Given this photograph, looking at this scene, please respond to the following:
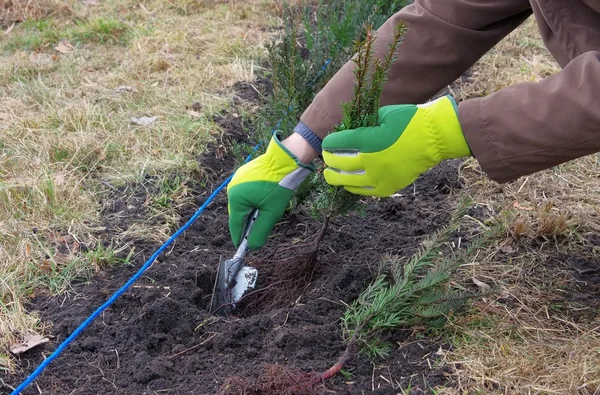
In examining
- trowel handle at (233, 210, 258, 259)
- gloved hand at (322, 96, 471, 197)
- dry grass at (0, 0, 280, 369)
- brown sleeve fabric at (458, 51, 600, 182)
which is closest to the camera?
brown sleeve fabric at (458, 51, 600, 182)

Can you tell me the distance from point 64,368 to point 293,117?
1.40 m

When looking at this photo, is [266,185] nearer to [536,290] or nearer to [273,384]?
[273,384]

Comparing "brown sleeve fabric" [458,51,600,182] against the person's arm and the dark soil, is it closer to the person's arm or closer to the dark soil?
the person's arm

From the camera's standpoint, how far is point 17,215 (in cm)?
299

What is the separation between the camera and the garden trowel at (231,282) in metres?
2.53

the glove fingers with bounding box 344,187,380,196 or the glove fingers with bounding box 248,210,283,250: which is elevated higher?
the glove fingers with bounding box 344,187,380,196

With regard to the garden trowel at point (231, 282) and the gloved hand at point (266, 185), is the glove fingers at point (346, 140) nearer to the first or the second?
the gloved hand at point (266, 185)

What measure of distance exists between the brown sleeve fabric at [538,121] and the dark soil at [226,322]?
2.18ft

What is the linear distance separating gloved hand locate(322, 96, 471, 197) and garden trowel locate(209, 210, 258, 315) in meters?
0.61

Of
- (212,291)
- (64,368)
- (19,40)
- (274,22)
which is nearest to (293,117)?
(212,291)

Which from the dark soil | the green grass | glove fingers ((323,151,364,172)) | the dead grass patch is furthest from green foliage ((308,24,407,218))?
the dead grass patch

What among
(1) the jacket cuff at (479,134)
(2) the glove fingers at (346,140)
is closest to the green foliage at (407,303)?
(1) the jacket cuff at (479,134)

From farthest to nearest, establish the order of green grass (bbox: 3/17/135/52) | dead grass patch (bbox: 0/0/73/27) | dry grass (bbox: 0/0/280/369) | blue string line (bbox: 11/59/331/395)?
1. dead grass patch (bbox: 0/0/73/27)
2. green grass (bbox: 3/17/135/52)
3. dry grass (bbox: 0/0/280/369)
4. blue string line (bbox: 11/59/331/395)

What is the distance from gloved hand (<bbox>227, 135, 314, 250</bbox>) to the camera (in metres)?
2.34
